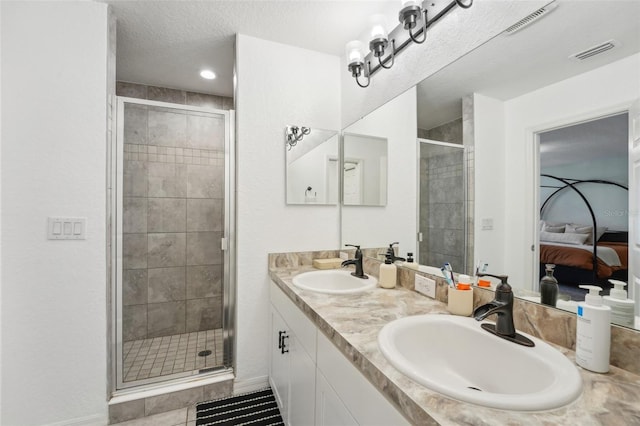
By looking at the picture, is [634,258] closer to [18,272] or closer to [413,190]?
[413,190]

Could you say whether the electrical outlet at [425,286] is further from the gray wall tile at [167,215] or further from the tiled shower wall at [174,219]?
the gray wall tile at [167,215]

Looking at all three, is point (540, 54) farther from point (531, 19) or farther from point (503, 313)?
point (503, 313)

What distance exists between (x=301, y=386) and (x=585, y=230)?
1.16 metres

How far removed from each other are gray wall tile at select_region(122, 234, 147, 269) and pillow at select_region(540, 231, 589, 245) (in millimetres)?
2452

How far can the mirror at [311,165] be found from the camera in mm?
1934

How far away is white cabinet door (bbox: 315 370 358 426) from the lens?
2.68 ft

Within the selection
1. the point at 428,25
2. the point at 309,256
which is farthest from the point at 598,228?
the point at 309,256

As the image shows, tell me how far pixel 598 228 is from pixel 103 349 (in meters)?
2.23

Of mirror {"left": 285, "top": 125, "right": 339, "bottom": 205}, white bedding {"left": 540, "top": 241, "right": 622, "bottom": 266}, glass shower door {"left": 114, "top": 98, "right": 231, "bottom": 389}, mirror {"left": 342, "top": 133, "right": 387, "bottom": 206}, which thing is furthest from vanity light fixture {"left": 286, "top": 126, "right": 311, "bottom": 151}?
white bedding {"left": 540, "top": 241, "right": 622, "bottom": 266}

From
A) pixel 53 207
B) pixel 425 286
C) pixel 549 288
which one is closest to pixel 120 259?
pixel 53 207

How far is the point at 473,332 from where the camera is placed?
2.85ft

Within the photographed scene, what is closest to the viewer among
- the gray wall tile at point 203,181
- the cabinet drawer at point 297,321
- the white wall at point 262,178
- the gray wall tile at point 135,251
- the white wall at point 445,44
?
the white wall at point 445,44

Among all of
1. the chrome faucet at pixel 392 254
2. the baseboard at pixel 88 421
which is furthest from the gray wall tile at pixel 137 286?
the chrome faucet at pixel 392 254

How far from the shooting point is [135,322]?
2.21 metres
